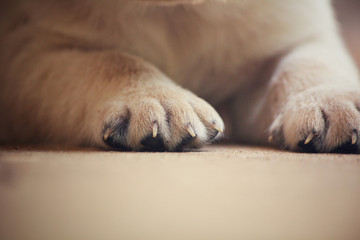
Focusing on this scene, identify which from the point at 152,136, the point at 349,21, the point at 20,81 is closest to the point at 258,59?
the point at 152,136

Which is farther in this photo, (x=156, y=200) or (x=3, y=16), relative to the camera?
(x=3, y=16)

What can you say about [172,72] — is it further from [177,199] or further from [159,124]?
[177,199]

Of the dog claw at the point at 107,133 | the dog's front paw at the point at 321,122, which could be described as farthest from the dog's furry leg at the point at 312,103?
the dog claw at the point at 107,133

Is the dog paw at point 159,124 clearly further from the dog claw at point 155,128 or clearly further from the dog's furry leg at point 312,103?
the dog's furry leg at point 312,103

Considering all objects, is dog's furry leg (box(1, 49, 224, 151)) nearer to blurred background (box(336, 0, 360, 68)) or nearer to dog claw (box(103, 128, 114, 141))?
dog claw (box(103, 128, 114, 141))

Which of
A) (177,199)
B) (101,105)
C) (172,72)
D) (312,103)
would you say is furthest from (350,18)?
(177,199)

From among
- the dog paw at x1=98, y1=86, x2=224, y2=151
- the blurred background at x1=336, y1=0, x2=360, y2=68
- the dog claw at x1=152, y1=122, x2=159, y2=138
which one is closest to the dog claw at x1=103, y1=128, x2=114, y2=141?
the dog paw at x1=98, y1=86, x2=224, y2=151

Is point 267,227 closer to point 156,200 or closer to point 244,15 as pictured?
point 156,200

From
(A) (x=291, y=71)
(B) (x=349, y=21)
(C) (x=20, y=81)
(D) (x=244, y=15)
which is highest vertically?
(B) (x=349, y=21)
